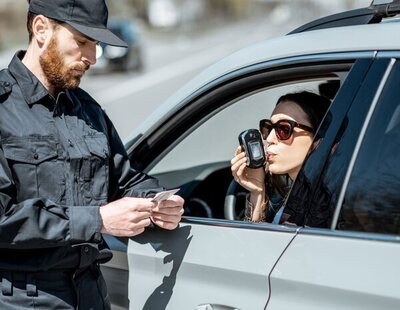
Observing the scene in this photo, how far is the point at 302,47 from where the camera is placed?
2641mm

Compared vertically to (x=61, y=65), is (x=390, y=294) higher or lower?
lower

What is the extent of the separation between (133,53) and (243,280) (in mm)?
24053

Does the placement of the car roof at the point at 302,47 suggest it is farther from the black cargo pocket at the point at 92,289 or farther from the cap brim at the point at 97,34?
the black cargo pocket at the point at 92,289

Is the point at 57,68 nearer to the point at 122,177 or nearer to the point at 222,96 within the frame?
the point at 122,177

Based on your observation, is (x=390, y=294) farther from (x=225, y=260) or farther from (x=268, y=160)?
(x=268, y=160)

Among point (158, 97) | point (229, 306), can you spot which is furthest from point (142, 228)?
point (158, 97)

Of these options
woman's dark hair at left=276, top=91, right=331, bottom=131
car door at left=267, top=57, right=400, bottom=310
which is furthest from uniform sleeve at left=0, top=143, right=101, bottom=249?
woman's dark hair at left=276, top=91, right=331, bottom=131

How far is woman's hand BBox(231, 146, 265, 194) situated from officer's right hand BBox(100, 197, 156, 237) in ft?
1.52

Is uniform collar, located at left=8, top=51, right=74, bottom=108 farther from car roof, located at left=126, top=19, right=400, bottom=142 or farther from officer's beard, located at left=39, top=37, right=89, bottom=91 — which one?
car roof, located at left=126, top=19, right=400, bottom=142

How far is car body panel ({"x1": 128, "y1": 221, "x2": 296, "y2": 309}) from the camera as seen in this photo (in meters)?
2.40

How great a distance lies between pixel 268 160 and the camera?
298 centimetres

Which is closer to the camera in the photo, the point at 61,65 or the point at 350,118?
the point at 350,118

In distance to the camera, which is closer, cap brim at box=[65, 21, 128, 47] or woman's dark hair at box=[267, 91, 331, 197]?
cap brim at box=[65, 21, 128, 47]

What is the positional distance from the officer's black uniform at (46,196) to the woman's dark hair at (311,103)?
68cm
